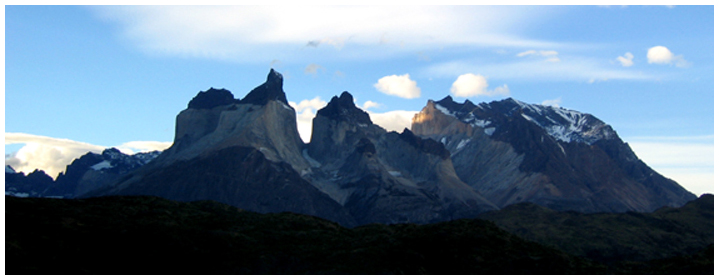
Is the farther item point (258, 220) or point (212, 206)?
point (212, 206)

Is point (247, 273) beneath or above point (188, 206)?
beneath

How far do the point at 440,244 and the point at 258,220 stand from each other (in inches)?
1687

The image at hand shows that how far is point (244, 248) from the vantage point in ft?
489

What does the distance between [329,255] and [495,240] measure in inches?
1251

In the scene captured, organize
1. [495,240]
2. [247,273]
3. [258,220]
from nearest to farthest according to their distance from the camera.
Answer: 1. [247,273]
2. [495,240]
3. [258,220]

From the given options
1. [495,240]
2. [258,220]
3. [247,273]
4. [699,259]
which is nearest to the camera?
[247,273]

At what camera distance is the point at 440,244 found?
151 meters

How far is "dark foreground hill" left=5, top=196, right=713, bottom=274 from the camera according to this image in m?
133


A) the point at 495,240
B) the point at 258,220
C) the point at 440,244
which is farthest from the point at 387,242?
the point at 258,220

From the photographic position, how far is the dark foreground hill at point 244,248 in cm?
13338

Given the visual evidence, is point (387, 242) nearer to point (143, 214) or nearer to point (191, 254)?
point (191, 254)

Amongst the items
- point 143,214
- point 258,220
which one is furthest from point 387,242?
point 143,214

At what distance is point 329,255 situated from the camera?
14650cm

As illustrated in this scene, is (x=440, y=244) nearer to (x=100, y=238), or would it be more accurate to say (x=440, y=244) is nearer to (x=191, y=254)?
(x=191, y=254)
